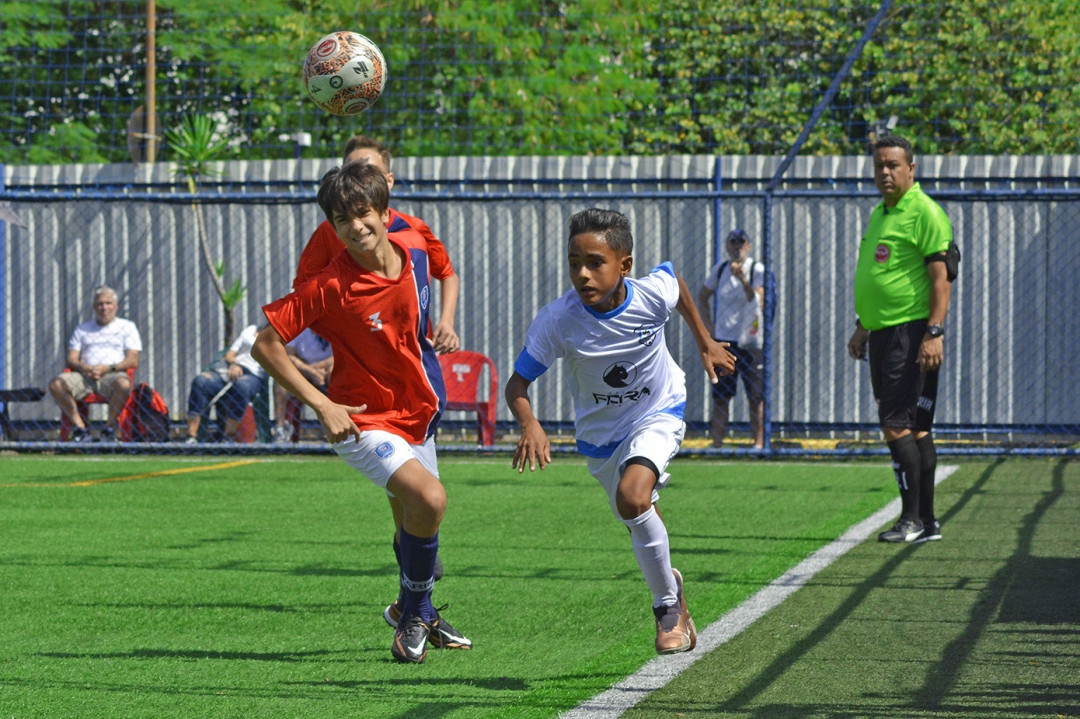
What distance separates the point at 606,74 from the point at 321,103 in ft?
50.3

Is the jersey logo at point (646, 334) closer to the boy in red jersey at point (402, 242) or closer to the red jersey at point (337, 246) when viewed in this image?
the boy in red jersey at point (402, 242)

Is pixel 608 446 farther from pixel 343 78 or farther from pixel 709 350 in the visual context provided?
pixel 343 78

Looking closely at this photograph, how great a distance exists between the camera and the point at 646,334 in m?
5.10

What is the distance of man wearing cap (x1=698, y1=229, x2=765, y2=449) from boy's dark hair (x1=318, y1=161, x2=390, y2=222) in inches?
325

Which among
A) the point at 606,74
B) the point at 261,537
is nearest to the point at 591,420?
→ the point at 261,537

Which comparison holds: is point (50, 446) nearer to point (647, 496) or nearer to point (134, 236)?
point (134, 236)

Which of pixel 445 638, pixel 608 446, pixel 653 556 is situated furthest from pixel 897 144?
pixel 445 638

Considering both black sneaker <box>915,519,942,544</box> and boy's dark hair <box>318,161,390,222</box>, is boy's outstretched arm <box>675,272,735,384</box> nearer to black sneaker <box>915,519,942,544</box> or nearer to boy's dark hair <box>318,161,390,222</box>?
boy's dark hair <box>318,161,390,222</box>

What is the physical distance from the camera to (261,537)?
809cm

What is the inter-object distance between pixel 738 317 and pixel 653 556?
8695mm

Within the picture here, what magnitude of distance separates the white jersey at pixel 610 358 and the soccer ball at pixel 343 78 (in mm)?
2203

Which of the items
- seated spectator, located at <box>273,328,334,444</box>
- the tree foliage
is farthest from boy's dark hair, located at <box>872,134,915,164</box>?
Result: the tree foliage

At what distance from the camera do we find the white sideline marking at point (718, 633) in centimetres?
426

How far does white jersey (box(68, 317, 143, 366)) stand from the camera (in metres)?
13.9
